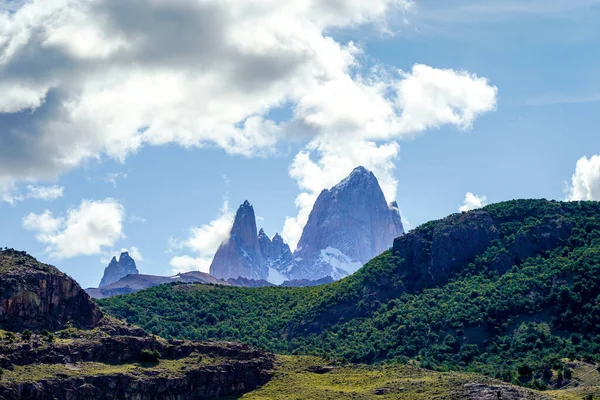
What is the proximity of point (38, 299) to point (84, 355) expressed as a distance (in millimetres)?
18916

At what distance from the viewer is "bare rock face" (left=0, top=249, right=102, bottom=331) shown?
172 metres

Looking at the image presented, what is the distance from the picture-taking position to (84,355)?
164m

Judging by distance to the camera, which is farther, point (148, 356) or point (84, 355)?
point (148, 356)

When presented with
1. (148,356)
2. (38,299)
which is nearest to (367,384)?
→ (148,356)

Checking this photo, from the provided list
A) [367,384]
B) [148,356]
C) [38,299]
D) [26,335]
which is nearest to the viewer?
[26,335]

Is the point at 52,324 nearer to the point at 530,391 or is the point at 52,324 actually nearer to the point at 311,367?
the point at 311,367

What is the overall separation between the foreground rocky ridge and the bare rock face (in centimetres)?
18

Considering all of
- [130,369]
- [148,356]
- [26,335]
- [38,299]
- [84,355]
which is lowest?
[130,369]

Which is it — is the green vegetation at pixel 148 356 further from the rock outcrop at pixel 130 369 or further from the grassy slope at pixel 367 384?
the grassy slope at pixel 367 384

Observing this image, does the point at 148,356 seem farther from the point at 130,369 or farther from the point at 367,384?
the point at 367,384

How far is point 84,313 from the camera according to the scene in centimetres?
18488

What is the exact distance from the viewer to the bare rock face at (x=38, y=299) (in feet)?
565

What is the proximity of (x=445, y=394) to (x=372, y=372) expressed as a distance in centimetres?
2497

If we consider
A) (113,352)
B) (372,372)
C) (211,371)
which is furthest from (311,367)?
(113,352)
